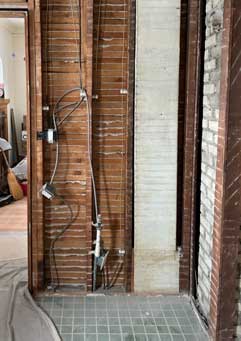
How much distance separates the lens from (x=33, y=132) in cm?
366

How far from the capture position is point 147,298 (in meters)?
3.75

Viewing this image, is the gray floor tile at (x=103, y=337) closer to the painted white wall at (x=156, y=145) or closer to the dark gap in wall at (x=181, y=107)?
the painted white wall at (x=156, y=145)

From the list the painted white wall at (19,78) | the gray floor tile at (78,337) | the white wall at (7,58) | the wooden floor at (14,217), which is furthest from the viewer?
the painted white wall at (19,78)

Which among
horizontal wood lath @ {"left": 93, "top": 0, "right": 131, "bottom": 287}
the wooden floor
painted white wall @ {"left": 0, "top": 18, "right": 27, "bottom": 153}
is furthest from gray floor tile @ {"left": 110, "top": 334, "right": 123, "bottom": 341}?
painted white wall @ {"left": 0, "top": 18, "right": 27, "bottom": 153}

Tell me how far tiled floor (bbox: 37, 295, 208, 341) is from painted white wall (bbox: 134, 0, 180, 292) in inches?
8.0

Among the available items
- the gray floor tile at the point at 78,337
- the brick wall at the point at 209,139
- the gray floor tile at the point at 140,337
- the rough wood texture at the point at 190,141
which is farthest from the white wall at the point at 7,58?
the gray floor tile at the point at 140,337

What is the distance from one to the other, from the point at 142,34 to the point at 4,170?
13.6 ft

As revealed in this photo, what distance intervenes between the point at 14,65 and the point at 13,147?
1658 mm

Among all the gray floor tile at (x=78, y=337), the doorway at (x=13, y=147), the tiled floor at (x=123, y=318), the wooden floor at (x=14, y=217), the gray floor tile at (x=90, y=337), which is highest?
the doorway at (x=13, y=147)

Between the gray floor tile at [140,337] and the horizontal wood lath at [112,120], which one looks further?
the horizontal wood lath at [112,120]

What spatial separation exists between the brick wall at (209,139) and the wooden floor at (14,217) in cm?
262

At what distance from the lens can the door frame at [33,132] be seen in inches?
139

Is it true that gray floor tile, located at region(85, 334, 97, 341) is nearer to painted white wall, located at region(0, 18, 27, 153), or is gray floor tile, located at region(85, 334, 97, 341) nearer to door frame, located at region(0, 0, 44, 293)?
door frame, located at region(0, 0, 44, 293)

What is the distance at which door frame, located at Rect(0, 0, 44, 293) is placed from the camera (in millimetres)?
3521
